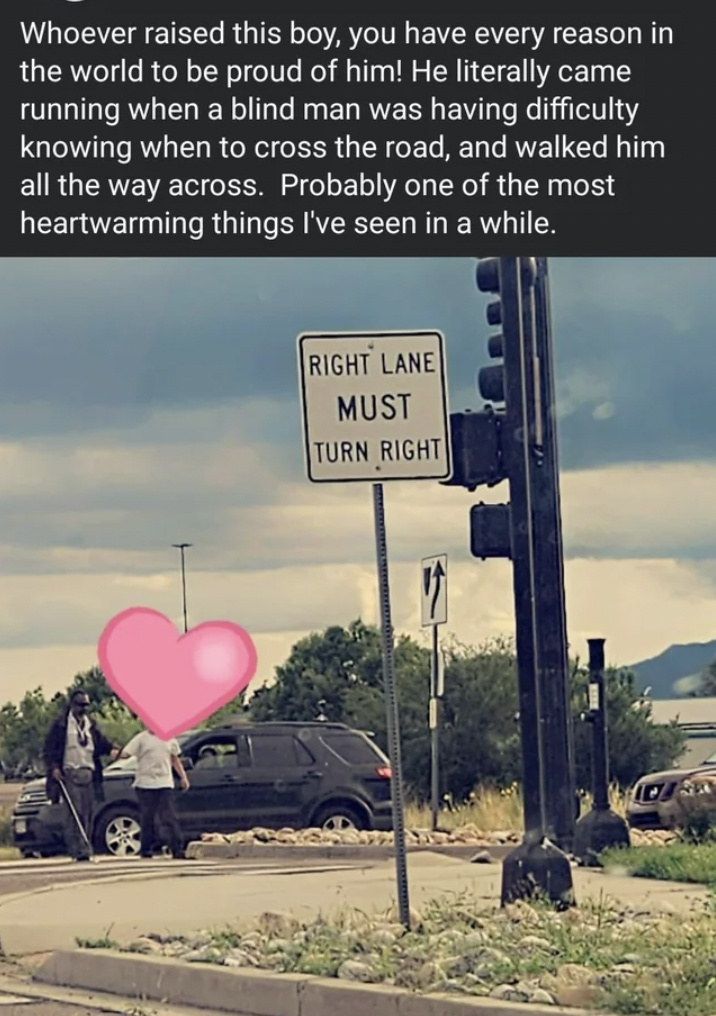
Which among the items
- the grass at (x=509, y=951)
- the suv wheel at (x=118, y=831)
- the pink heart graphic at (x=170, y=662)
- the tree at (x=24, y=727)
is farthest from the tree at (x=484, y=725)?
the tree at (x=24, y=727)

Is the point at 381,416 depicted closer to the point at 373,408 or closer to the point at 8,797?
the point at 373,408

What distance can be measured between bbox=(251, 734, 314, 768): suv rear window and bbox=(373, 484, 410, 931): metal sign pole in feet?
37.7

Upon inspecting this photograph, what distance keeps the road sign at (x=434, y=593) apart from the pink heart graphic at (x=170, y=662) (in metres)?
3.31

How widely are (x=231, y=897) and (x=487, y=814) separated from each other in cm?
1105

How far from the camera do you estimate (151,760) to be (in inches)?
730

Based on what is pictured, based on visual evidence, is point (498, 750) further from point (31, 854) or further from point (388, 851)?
point (388, 851)

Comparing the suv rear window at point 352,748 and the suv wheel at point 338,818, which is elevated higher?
the suv rear window at point 352,748

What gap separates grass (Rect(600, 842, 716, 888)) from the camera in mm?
14117

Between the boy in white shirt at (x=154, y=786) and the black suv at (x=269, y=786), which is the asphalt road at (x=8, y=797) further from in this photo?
the boy in white shirt at (x=154, y=786)

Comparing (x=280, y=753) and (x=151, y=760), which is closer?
(x=151, y=760)

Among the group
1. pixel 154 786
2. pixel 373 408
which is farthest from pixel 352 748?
pixel 373 408

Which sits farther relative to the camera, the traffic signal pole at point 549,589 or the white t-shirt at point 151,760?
the white t-shirt at point 151,760

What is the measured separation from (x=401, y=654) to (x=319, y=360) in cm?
3468

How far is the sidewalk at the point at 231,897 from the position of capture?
12367 mm
